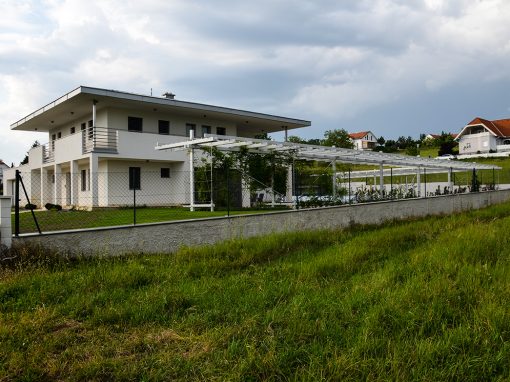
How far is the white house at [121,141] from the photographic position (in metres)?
20.9

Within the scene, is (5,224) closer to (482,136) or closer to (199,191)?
(199,191)

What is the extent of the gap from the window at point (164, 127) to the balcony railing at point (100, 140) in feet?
10.1

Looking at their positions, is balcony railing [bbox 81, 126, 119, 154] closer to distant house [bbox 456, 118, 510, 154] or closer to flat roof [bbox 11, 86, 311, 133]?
flat roof [bbox 11, 86, 311, 133]

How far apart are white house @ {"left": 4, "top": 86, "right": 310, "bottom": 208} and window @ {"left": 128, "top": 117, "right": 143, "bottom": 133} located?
2.1 inches

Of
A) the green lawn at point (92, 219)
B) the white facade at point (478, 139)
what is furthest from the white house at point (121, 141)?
the white facade at point (478, 139)

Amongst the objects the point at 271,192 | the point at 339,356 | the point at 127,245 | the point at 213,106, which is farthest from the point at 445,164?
the point at 339,356

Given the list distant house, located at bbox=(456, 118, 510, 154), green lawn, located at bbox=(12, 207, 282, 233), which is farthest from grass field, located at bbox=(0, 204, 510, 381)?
distant house, located at bbox=(456, 118, 510, 154)

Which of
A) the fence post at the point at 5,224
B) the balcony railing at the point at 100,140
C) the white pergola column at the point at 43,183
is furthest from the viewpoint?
the white pergola column at the point at 43,183

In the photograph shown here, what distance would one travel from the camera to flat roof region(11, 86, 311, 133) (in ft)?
67.4

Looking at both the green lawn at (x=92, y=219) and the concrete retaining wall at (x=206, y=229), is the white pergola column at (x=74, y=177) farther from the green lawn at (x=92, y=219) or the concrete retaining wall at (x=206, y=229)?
the concrete retaining wall at (x=206, y=229)

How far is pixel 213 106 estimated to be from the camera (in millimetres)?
23844

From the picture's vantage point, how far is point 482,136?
6719 cm

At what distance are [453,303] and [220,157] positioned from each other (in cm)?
1541

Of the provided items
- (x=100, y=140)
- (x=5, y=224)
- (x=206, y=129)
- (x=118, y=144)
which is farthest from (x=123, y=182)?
(x=5, y=224)
